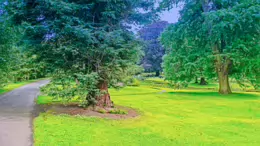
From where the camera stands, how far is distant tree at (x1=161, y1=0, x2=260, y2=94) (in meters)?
19.2

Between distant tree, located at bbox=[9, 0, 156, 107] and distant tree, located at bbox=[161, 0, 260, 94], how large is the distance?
428 inches

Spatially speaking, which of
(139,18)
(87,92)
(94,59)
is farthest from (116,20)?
(87,92)

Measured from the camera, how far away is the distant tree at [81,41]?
955 centimetres

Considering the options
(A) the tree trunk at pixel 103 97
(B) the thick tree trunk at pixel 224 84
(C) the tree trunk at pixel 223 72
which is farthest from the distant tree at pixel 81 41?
(B) the thick tree trunk at pixel 224 84

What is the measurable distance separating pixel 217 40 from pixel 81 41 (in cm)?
1538

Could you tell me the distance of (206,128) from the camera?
26.7 ft

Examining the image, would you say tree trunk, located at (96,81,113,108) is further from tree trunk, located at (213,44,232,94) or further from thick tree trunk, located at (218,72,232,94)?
thick tree trunk, located at (218,72,232,94)

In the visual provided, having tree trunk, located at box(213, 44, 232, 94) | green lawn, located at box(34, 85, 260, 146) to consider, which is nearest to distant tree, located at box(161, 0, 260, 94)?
tree trunk, located at box(213, 44, 232, 94)

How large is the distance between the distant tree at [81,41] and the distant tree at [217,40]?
10.9m

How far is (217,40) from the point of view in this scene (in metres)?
21.5

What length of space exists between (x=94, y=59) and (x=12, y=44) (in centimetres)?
832

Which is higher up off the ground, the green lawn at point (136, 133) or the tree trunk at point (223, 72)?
the tree trunk at point (223, 72)

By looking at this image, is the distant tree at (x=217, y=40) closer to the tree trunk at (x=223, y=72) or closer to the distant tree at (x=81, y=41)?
the tree trunk at (x=223, y=72)

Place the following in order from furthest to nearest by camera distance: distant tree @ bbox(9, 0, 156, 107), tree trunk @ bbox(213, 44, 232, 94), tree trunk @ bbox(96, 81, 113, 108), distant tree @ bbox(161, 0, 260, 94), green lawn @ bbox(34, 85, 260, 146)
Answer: tree trunk @ bbox(213, 44, 232, 94)
distant tree @ bbox(161, 0, 260, 94)
tree trunk @ bbox(96, 81, 113, 108)
distant tree @ bbox(9, 0, 156, 107)
green lawn @ bbox(34, 85, 260, 146)
